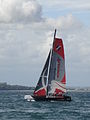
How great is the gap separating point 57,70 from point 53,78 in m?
2.05

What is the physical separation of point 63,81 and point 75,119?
119ft

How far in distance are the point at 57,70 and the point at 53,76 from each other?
1.59 metres

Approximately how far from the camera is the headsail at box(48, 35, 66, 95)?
4503 inches

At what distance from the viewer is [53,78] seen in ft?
378

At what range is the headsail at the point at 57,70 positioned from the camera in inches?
4503

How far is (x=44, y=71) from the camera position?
379 ft

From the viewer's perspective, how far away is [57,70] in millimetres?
114500

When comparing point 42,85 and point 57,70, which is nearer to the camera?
point 57,70

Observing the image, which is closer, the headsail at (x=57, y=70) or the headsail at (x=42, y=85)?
the headsail at (x=57, y=70)

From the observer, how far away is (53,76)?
115 metres

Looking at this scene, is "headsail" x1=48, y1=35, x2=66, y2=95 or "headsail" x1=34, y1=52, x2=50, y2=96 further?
"headsail" x1=34, y1=52, x2=50, y2=96

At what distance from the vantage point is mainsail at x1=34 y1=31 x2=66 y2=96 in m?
114

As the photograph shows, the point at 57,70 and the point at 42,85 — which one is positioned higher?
the point at 57,70

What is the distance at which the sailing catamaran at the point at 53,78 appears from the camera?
375 ft
